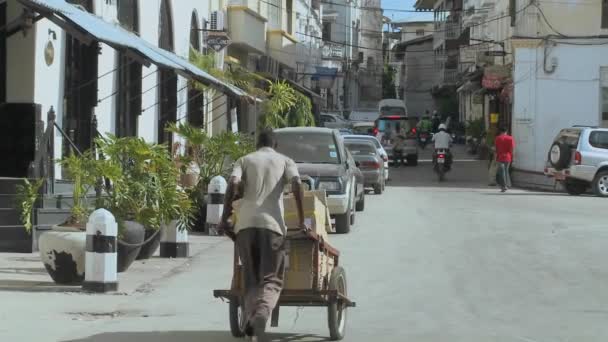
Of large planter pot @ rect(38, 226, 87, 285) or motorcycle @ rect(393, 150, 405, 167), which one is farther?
motorcycle @ rect(393, 150, 405, 167)

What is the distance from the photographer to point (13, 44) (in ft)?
54.1

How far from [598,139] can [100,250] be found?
68.5 feet

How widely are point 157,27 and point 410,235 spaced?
9.97 meters

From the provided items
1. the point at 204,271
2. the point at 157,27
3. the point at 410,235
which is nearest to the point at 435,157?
the point at 157,27

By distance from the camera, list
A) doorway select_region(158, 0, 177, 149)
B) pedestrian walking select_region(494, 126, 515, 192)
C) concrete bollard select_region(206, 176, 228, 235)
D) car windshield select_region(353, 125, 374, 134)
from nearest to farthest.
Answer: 1. concrete bollard select_region(206, 176, 228, 235)
2. doorway select_region(158, 0, 177, 149)
3. pedestrian walking select_region(494, 126, 515, 192)
4. car windshield select_region(353, 125, 374, 134)

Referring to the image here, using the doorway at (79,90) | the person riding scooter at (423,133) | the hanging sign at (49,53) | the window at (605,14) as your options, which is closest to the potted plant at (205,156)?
the doorway at (79,90)

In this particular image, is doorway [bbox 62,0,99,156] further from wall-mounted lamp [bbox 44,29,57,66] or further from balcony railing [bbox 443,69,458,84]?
balcony railing [bbox 443,69,458,84]

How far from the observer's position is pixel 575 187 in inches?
1205

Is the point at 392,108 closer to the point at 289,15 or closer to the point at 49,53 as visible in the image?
the point at 289,15

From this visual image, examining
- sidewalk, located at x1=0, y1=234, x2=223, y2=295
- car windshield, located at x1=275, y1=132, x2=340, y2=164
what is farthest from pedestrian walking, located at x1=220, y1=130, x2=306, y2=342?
car windshield, located at x1=275, y1=132, x2=340, y2=164

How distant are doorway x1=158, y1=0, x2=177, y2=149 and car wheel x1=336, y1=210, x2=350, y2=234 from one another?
8.32 m

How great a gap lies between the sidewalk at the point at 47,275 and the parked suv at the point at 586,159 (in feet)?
53.5

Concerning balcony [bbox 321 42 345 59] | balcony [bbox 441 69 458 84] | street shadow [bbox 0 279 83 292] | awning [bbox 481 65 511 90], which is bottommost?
street shadow [bbox 0 279 83 292]

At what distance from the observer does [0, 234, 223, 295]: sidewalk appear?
12.3 m
